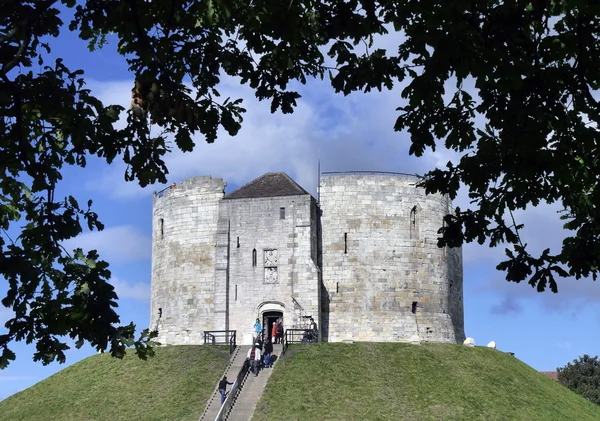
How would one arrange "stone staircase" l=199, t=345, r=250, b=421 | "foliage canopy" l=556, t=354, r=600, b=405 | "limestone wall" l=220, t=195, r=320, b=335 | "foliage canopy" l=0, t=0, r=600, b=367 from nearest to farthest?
1. "foliage canopy" l=0, t=0, r=600, b=367
2. "stone staircase" l=199, t=345, r=250, b=421
3. "limestone wall" l=220, t=195, r=320, b=335
4. "foliage canopy" l=556, t=354, r=600, b=405

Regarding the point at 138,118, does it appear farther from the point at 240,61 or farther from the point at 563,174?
the point at 563,174

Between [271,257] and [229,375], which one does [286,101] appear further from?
[271,257]

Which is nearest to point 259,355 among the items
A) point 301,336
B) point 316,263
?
point 301,336

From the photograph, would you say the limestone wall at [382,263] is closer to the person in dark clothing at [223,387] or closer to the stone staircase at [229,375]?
the stone staircase at [229,375]

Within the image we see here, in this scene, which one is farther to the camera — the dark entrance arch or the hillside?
the dark entrance arch

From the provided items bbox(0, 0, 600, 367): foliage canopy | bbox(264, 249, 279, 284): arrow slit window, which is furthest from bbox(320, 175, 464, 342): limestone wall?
bbox(0, 0, 600, 367): foliage canopy

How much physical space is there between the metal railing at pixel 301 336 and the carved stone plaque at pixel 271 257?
341cm

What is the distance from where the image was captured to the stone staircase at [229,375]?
31.2 meters

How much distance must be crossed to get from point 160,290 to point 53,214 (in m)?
34.4

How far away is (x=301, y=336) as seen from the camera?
4131 centimetres

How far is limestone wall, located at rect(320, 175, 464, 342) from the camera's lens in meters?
42.6

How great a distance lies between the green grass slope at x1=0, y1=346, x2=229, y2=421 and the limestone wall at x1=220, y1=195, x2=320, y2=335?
3974 millimetres

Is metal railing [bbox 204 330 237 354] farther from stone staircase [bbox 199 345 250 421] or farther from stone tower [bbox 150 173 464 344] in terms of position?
stone staircase [bbox 199 345 250 421]

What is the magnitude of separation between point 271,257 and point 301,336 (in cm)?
413
